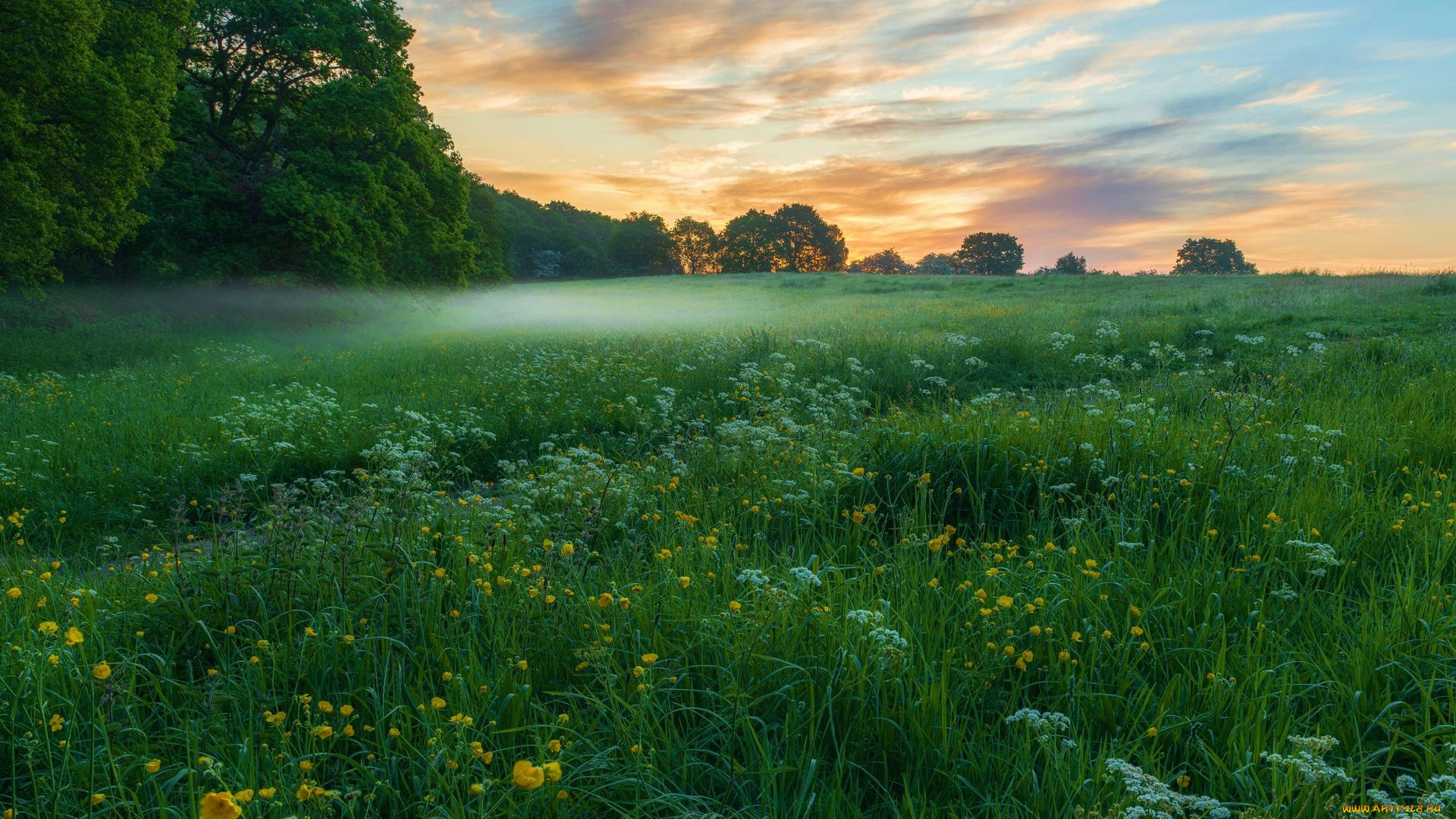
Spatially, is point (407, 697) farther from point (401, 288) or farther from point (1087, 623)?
point (401, 288)

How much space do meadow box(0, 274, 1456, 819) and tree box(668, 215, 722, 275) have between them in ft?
281

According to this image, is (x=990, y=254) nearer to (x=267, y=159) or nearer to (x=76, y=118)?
(x=267, y=159)

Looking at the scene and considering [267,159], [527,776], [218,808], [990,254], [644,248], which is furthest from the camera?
[644,248]

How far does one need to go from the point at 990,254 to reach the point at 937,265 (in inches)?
268

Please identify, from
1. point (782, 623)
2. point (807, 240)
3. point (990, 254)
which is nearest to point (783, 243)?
point (807, 240)

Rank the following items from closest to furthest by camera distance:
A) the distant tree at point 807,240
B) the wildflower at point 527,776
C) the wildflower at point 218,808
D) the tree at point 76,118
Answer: the wildflower at point 218,808
the wildflower at point 527,776
the tree at point 76,118
the distant tree at point 807,240

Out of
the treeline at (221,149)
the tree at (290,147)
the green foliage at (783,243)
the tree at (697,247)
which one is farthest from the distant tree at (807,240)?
the tree at (290,147)

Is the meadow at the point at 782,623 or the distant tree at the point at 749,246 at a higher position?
the distant tree at the point at 749,246

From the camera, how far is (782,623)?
321 centimetres

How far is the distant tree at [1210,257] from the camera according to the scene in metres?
70.2

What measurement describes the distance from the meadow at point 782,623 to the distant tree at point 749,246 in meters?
82.4

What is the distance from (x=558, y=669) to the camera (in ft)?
10.6

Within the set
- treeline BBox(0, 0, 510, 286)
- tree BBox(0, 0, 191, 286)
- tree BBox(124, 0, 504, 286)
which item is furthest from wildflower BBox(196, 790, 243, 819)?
tree BBox(124, 0, 504, 286)

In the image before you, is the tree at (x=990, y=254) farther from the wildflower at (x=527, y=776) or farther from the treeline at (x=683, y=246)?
the wildflower at (x=527, y=776)
